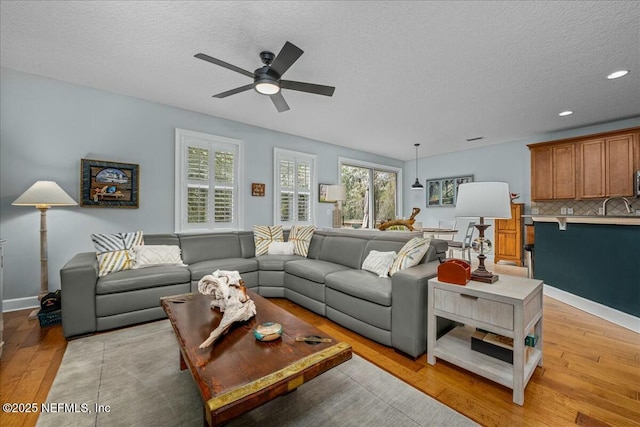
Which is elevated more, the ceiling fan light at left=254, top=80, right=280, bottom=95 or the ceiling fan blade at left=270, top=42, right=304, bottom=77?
the ceiling fan blade at left=270, top=42, right=304, bottom=77

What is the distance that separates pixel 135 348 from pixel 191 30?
2.80 metres

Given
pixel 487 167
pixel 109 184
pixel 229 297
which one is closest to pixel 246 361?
pixel 229 297

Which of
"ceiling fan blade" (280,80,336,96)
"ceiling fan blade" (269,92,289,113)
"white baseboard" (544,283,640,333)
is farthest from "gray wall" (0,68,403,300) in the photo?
"white baseboard" (544,283,640,333)

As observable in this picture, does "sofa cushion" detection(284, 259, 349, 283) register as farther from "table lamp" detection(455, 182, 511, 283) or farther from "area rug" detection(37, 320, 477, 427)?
"table lamp" detection(455, 182, 511, 283)

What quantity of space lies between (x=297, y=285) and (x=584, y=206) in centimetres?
579

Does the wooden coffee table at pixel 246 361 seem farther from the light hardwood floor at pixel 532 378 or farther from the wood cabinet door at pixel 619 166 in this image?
the wood cabinet door at pixel 619 166

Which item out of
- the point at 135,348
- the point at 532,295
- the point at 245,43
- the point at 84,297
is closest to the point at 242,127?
the point at 245,43

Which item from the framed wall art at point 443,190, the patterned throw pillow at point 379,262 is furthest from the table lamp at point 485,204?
the framed wall art at point 443,190

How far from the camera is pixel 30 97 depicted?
3.06m

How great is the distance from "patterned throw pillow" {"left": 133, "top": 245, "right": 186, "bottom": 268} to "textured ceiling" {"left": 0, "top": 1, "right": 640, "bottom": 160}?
2052 millimetres

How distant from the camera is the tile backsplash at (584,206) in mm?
4680

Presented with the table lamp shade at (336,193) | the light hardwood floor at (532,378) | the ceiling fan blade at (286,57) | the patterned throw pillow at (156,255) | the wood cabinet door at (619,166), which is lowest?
the light hardwood floor at (532,378)

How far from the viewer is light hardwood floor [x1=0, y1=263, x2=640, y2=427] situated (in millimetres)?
1512

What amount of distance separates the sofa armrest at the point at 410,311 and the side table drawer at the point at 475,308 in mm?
133
